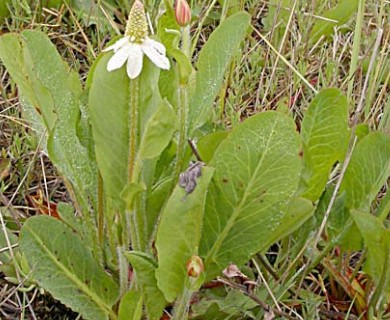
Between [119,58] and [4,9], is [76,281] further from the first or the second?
[4,9]

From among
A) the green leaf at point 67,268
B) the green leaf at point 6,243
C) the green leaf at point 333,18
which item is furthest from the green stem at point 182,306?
the green leaf at point 333,18

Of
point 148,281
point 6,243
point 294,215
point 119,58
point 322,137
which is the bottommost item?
point 6,243

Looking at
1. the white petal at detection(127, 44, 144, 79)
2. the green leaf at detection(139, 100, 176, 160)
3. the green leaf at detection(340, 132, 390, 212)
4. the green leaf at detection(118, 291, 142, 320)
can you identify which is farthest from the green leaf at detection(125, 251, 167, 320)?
the green leaf at detection(340, 132, 390, 212)

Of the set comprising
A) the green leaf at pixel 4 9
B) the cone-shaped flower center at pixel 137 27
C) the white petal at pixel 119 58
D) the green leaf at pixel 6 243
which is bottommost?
the green leaf at pixel 6 243

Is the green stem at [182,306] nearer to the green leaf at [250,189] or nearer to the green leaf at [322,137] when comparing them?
the green leaf at [250,189]

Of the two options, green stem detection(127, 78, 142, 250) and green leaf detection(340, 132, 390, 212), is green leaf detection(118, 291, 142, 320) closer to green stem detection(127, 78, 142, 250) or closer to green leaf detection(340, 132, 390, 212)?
green stem detection(127, 78, 142, 250)

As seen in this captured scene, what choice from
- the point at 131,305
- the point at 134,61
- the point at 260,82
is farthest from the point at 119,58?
the point at 260,82

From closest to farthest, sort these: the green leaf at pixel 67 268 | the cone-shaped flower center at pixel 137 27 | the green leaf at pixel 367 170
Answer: the cone-shaped flower center at pixel 137 27 < the green leaf at pixel 67 268 < the green leaf at pixel 367 170
